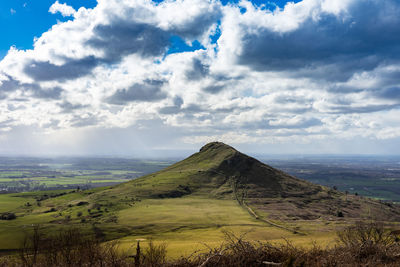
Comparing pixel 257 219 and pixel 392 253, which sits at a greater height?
pixel 392 253

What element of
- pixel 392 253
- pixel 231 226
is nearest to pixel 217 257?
pixel 392 253

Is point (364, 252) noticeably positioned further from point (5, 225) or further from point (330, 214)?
point (330, 214)

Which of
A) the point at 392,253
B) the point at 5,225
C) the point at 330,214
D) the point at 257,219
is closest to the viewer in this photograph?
the point at 392,253

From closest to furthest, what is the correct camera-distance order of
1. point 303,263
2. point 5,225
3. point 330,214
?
point 303,263 → point 5,225 → point 330,214

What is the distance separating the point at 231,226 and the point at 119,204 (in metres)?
90.5

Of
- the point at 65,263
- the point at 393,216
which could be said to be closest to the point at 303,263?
the point at 65,263

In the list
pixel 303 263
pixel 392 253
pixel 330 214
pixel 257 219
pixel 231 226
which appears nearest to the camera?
pixel 303 263

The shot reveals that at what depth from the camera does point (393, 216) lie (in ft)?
639

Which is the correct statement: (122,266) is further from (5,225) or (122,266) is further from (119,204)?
(119,204)

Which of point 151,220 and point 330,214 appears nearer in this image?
point 151,220

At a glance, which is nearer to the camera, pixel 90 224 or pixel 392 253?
pixel 392 253

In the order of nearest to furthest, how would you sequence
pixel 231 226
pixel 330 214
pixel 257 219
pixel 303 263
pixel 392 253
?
pixel 303 263 < pixel 392 253 < pixel 231 226 < pixel 257 219 < pixel 330 214

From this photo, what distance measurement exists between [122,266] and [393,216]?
744ft

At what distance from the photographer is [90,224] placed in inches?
5891
